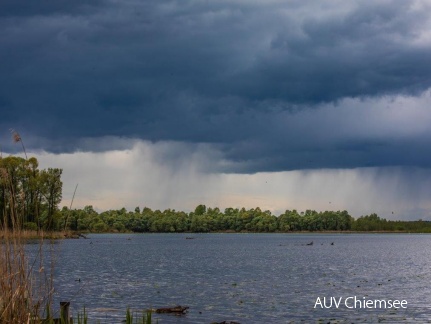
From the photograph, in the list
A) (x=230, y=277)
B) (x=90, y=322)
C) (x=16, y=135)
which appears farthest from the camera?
(x=230, y=277)

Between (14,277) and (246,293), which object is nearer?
(14,277)

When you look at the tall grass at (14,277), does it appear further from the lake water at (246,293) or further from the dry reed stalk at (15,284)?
the lake water at (246,293)

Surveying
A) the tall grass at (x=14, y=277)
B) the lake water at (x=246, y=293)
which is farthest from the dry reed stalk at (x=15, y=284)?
the lake water at (x=246, y=293)

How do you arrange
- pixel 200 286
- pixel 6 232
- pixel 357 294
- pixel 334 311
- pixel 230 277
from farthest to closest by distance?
pixel 230 277 < pixel 200 286 < pixel 357 294 < pixel 334 311 < pixel 6 232

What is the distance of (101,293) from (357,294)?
857 inches

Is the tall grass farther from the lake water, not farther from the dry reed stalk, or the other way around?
the lake water

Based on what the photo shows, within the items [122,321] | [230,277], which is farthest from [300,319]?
[230,277]

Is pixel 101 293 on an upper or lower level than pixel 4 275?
lower

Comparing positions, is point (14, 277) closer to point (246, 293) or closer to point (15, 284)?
point (15, 284)

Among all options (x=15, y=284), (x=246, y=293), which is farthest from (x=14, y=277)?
(x=246, y=293)

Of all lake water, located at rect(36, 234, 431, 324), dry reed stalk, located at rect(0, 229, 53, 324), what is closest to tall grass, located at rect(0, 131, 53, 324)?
dry reed stalk, located at rect(0, 229, 53, 324)

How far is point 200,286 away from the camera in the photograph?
58.1m

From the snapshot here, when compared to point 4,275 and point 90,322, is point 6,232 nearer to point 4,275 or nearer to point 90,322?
point 4,275

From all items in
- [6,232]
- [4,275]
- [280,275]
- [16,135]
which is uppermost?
[16,135]
